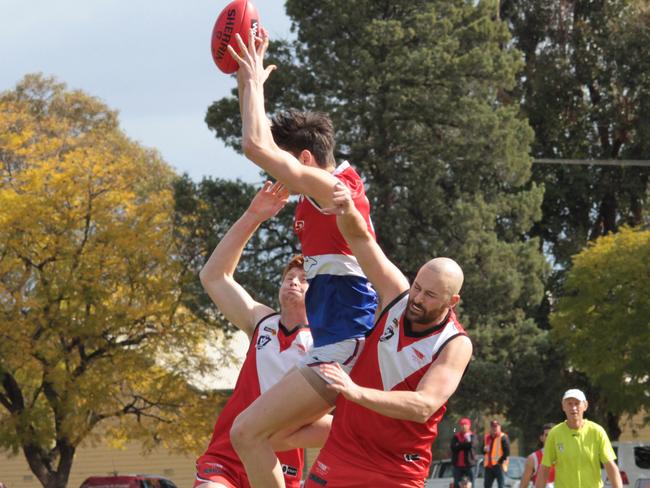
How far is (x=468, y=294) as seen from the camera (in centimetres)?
4588

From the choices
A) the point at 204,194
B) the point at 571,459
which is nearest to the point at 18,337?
the point at 204,194

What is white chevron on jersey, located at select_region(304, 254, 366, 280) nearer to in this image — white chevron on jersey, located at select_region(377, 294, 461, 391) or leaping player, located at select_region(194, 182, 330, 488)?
white chevron on jersey, located at select_region(377, 294, 461, 391)

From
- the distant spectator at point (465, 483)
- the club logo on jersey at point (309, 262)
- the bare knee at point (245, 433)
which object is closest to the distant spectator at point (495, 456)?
the distant spectator at point (465, 483)

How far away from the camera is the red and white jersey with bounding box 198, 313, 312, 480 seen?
7816 millimetres

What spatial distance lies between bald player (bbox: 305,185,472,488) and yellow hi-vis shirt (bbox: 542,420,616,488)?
6854 millimetres

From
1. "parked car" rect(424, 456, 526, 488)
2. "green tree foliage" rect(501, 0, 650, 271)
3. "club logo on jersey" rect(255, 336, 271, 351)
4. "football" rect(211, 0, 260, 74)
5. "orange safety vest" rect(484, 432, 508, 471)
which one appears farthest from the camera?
"green tree foliage" rect(501, 0, 650, 271)

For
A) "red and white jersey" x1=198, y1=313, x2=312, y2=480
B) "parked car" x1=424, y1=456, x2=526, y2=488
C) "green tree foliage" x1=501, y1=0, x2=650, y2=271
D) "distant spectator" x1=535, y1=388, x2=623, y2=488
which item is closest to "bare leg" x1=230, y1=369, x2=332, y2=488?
"red and white jersey" x1=198, y1=313, x2=312, y2=480

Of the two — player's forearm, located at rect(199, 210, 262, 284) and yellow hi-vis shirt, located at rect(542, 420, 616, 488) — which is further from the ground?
yellow hi-vis shirt, located at rect(542, 420, 616, 488)

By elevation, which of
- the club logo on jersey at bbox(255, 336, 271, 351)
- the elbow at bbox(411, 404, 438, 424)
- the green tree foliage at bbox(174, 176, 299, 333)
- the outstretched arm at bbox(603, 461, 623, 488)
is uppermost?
the green tree foliage at bbox(174, 176, 299, 333)

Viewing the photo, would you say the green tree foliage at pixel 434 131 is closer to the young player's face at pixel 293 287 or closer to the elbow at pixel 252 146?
the young player's face at pixel 293 287

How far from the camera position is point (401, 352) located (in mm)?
6293

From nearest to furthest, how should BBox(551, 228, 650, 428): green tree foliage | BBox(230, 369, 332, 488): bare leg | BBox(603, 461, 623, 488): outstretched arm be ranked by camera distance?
BBox(230, 369, 332, 488): bare leg, BBox(603, 461, 623, 488): outstretched arm, BBox(551, 228, 650, 428): green tree foliage

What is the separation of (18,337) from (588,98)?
24.5 metres

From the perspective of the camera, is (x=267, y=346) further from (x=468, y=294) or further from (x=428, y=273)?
(x=468, y=294)
